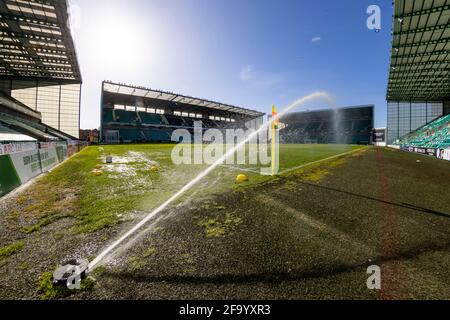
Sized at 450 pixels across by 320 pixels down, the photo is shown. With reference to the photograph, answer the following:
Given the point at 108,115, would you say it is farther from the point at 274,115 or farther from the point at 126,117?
the point at 274,115

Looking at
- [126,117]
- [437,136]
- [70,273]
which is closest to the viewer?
[70,273]

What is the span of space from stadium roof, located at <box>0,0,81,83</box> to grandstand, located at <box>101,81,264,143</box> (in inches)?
508

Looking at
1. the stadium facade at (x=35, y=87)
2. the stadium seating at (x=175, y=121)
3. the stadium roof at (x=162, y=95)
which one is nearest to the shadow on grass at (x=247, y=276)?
the stadium facade at (x=35, y=87)

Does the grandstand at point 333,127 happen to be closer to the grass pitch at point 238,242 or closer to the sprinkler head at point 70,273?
the grass pitch at point 238,242

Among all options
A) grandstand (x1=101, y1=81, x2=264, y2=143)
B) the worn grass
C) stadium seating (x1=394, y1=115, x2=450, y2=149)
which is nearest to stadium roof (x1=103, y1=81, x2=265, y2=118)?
grandstand (x1=101, y1=81, x2=264, y2=143)

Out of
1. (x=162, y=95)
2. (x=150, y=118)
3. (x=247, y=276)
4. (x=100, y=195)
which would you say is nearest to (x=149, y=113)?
(x=150, y=118)

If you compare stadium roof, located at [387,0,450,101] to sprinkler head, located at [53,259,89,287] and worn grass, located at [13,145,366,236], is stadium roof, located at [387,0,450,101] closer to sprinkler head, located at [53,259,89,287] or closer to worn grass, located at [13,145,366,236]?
worn grass, located at [13,145,366,236]

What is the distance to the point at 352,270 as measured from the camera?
9.16ft

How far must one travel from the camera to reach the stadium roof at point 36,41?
19.0 metres

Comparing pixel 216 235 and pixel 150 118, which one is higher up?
pixel 150 118

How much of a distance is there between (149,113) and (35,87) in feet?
86.4

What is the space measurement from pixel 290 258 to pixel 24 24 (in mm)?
31708

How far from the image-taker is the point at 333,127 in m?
79.3
